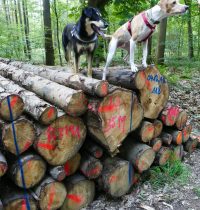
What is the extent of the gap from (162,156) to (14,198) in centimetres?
210

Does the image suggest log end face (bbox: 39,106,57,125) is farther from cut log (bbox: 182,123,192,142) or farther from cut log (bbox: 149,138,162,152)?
cut log (bbox: 182,123,192,142)

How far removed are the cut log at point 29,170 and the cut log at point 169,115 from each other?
6.12 ft

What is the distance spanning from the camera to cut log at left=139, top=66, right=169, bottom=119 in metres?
3.45

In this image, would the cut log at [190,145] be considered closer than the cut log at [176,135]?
No

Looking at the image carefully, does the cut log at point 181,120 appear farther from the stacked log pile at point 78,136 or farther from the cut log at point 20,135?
the cut log at point 20,135

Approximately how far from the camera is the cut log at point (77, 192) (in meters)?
3.11

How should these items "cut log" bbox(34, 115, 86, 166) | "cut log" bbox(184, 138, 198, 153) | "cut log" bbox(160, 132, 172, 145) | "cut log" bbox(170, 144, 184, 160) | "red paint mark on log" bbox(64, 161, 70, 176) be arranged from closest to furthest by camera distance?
"cut log" bbox(34, 115, 86, 166) → "red paint mark on log" bbox(64, 161, 70, 176) → "cut log" bbox(160, 132, 172, 145) → "cut log" bbox(170, 144, 184, 160) → "cut log" bbox(184, 138, 198, 153)

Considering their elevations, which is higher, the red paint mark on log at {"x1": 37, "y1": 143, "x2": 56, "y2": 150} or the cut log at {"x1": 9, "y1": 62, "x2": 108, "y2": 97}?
the cut log at {"x1": 9, "y1": 62, "x2": 108, "y2": 97}

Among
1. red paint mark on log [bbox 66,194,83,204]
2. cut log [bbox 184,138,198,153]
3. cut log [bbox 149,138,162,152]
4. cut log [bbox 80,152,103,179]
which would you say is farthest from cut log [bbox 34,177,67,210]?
cut log [bbox 184,138,198,153]

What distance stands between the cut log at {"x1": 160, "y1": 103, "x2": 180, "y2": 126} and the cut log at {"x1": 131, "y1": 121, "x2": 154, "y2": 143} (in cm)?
32

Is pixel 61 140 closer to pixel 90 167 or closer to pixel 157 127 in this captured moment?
pixel 90 167

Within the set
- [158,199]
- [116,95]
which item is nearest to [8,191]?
[116,95]

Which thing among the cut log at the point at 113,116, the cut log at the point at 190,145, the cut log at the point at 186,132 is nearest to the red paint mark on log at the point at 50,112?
the cut log at the point at 113,116

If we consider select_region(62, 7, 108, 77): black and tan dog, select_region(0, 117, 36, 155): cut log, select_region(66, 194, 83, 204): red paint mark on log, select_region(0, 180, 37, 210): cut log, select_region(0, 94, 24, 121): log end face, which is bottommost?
select_region(66, 194, 83, 204): red paint mark on log
